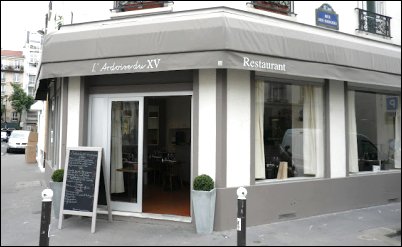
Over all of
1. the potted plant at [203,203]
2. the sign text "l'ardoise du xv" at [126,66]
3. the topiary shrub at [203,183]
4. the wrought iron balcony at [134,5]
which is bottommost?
the potted plant at [203,203]

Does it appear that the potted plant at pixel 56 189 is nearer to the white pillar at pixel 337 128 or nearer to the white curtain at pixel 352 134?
the white pillar at pixel 337 128

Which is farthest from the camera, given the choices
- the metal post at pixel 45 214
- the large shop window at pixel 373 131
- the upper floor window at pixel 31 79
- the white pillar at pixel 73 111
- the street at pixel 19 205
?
the upper floor window at pixel 31 79

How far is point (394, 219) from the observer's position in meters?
7.17

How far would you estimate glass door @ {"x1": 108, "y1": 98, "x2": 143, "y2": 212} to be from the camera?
281 inches

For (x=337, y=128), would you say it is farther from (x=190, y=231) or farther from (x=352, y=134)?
(x=190, y=231)

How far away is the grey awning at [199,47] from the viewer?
19.7 ft

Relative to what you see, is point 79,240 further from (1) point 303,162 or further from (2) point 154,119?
(2) point 154,119

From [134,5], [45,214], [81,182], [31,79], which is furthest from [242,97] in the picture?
[31,79]

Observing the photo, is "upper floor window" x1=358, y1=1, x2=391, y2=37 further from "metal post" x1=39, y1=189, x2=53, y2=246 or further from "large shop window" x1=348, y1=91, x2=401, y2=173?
"metal post" x1=39, y1=189, x2=53, y2=246

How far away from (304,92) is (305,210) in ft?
7.87

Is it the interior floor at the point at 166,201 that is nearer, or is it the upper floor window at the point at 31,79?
the interior floor at the point at 166,201

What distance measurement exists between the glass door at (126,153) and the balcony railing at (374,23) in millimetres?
5243

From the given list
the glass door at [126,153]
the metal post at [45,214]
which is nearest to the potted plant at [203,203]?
the glass door at [126,153]

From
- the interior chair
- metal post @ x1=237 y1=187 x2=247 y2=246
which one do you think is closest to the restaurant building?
the interior chair
